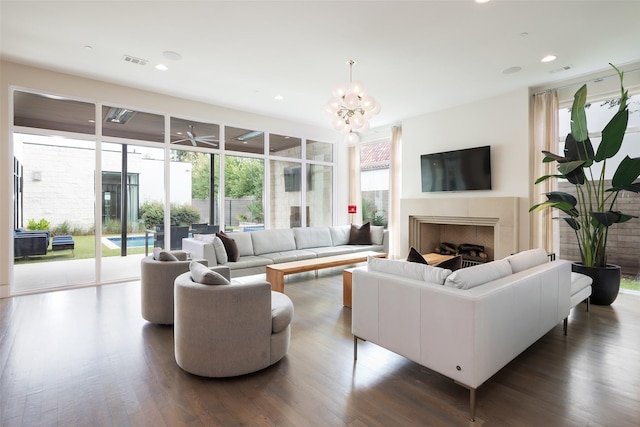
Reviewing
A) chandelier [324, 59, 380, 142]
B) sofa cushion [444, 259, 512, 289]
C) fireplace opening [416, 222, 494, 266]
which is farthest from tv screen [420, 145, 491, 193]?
sofa cushion [444, 259, 512, 289]

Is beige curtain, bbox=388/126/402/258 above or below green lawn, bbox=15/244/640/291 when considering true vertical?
above

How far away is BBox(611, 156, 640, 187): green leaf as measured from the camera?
3.71m

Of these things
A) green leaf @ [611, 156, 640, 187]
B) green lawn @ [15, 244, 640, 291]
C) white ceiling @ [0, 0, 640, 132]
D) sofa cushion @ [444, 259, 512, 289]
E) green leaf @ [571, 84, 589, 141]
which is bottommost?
green lawn @ [15, 244, 640, 291]

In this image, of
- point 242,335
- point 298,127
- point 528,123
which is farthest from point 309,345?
point 298,127

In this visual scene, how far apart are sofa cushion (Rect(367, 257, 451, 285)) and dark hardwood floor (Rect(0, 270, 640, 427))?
0.77 metres

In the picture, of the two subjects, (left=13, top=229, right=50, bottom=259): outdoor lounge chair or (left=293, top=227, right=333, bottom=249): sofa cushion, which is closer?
(left=13, top=229, right=50, bottom=259): outdoor lounge chair

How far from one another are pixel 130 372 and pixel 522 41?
17.4 feet

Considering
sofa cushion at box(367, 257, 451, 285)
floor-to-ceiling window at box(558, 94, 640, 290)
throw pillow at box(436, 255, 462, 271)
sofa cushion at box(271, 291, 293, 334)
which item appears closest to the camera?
sofa cushion at box(367, 257, 451, 285)

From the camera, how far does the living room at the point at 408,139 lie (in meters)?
2.82

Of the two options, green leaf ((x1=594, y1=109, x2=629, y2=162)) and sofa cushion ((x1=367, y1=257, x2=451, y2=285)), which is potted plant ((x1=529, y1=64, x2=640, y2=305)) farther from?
sofa cushion ((x1=367, y1=257, x2=451, y2=285))

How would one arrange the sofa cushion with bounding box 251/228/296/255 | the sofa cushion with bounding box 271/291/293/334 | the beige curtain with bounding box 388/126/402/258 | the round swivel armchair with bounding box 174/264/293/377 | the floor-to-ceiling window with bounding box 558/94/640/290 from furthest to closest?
the beige curtain with bounding box 388/126/402/258 → the sofa cushion with bounding box 251/228/296/255 → the floor-to-ceiling window with bounding box 558/94/640/290 → the sofa cushion with bounding box 271/291/293/334 → the round swivel armchair with bounding box 174/264/293/377

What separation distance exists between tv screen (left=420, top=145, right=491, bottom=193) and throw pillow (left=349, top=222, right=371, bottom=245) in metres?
Answer: 1.49

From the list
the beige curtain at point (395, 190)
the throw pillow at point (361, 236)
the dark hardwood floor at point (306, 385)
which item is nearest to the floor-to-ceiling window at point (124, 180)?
the throw pillow at point (361, 236)

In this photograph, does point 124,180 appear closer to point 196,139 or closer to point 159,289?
point 196,139
